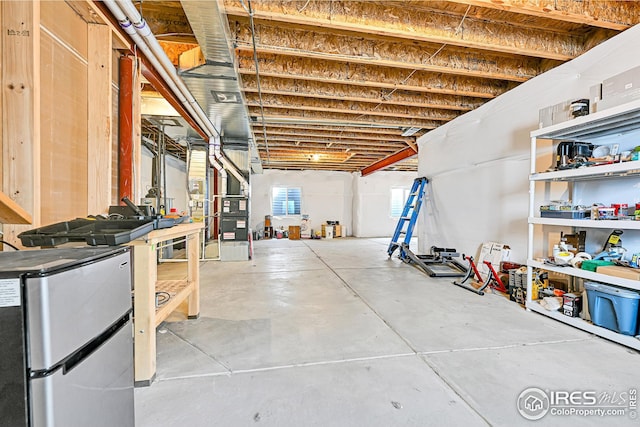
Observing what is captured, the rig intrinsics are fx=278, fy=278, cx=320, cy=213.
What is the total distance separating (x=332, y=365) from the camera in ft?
5.78

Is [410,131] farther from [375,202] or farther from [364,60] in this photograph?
[375,202]

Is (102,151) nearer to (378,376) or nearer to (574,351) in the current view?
(378,376)

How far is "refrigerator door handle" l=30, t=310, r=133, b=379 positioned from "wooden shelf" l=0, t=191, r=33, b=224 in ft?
1.89

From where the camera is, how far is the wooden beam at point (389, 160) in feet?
22.0

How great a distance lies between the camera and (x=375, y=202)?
397 inches

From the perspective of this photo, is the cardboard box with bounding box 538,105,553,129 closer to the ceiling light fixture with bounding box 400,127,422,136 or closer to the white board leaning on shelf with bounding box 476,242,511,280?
Result: the white board leaning on shelf with bounding box 476,242,511,280

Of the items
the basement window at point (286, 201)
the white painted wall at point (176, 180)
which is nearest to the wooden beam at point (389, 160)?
the basement window at point (286, 201)

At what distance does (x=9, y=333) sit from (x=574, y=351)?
9.61 feet

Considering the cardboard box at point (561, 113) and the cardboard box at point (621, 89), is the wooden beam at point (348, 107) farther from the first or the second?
the cardboard box at point (621, 89)

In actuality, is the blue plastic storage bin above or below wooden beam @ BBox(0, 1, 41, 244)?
below

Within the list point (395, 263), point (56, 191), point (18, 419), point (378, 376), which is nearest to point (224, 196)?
point (395, 263)

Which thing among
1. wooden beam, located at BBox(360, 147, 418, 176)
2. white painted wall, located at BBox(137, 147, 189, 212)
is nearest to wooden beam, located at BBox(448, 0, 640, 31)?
wooden beam, located at BBox(360, 147, 418, 176)

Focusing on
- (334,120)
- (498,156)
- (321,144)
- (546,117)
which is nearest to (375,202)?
(321,144)

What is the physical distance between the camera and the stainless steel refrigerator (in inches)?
27.5
